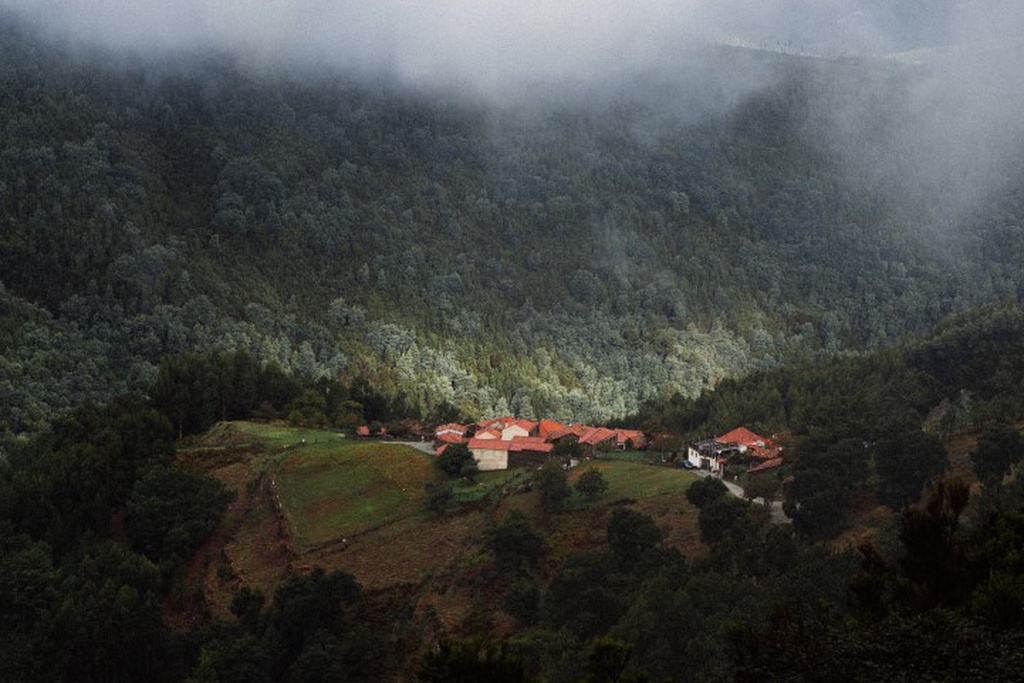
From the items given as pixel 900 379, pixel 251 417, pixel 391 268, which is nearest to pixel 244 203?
pixel 391 268

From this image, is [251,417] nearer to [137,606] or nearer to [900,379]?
[137,606]

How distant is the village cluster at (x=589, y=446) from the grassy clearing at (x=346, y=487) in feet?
10.3

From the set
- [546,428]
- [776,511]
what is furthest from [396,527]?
[546,428]

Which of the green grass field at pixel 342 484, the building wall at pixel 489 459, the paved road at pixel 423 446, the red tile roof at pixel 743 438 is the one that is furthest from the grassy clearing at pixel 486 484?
the red tile roof at pixel 743 438

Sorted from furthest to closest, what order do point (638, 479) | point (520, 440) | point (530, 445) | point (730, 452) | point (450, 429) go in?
point (450, 429) < point (520, 440) < point (530, 445) < point (730, 452) < point (638, 479)

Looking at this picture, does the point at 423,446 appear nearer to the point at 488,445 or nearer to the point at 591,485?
the point at 488,445

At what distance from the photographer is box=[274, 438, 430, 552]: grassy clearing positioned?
2314 inches

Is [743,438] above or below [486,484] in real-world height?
below

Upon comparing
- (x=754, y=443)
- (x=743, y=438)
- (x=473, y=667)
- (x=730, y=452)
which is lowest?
(x=743, y=438)

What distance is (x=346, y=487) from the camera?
210 feet

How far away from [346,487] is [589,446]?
15.5m

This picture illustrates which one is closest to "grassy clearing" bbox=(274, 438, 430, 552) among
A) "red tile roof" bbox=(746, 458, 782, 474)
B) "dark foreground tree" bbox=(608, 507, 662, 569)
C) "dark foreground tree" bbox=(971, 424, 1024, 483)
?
"dark foreground tree" bbox=(608, 507, 662, 569)

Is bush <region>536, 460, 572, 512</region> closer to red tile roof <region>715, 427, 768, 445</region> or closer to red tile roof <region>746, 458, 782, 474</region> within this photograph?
red tile roof <region>746, 458, 782, 474</region>

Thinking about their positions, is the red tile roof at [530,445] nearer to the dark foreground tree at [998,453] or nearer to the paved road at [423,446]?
the paved road at [423,446]
